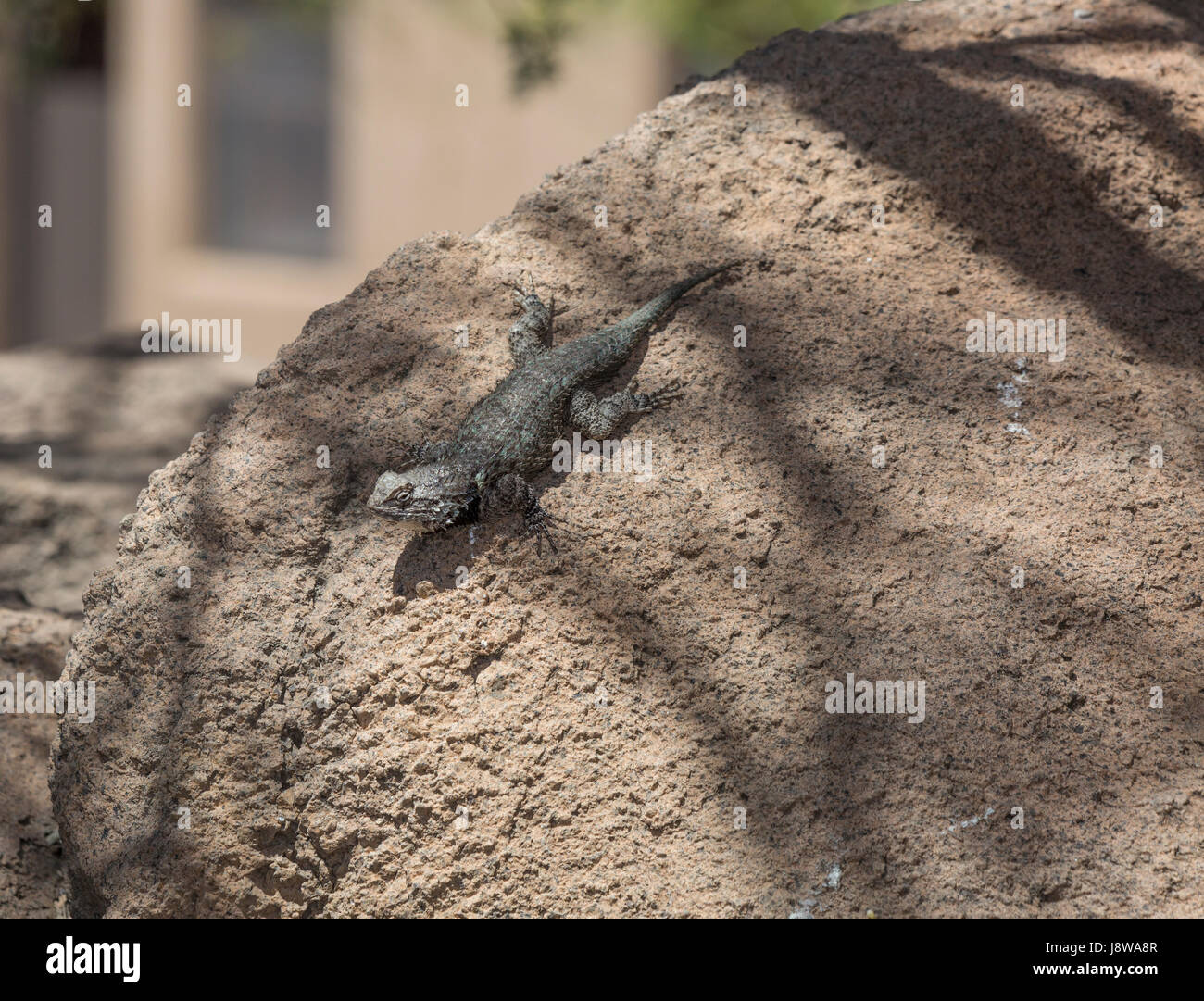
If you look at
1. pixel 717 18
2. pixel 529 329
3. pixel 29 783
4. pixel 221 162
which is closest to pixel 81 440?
pixel 29 783

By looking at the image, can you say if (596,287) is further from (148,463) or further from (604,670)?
(148,463)

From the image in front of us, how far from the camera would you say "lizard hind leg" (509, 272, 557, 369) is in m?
3.82

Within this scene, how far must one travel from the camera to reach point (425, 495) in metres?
3.39

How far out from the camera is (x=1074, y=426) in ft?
11.8

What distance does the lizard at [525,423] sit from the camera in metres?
3.40

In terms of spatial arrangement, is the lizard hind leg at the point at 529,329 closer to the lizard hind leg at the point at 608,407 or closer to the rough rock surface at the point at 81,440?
the lizard hind leg at the point at 608,407

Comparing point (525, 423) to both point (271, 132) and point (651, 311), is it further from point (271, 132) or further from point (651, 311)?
point (271, 132)

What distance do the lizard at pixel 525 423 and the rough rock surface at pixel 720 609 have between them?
9 centimetres

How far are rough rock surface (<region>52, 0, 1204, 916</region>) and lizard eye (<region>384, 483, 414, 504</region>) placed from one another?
20 cm

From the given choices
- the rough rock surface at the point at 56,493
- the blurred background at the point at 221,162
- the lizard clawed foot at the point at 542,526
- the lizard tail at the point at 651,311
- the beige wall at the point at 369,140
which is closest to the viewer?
the lizard clawed foot at the point at 542,526

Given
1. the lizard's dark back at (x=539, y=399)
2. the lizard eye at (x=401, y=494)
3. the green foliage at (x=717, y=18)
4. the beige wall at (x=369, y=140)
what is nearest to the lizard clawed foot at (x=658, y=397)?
the lizard's dark back at (x=539, y=399)

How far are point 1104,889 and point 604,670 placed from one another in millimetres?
1418

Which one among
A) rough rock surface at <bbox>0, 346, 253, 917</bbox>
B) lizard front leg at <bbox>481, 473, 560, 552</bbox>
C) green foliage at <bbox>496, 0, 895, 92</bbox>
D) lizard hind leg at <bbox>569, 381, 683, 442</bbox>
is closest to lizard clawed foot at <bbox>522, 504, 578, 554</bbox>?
lizard front leg at <bbox>481, 473, 560, 552</bbox>

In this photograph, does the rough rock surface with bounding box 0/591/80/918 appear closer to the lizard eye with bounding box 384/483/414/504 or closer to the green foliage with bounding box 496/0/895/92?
the lizard eye with bounding box 384/483/414/504
